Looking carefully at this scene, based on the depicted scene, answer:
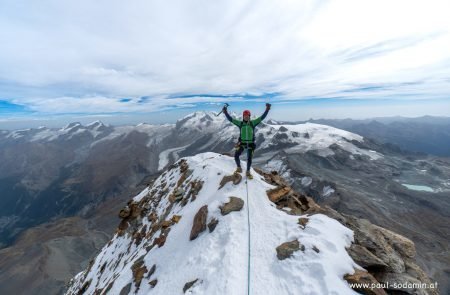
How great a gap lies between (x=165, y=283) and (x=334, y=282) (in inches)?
332

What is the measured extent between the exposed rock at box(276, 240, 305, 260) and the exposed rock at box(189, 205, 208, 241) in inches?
207

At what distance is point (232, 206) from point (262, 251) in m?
4.15

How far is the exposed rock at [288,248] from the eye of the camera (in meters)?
12.4

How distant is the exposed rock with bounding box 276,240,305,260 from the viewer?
12417 millimetres

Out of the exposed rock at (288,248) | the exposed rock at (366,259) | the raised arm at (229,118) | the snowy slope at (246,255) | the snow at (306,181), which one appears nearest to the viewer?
the snowy slope at (246,255)

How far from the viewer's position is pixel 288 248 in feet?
41.7

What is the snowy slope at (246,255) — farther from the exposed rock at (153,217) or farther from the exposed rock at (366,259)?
the exposed rock at (153,217)

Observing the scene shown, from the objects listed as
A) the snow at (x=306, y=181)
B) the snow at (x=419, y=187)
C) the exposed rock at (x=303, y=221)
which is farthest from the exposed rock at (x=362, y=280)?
the snow at (x=419, y=187)

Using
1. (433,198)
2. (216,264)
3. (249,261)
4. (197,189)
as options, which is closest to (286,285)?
(249,261)

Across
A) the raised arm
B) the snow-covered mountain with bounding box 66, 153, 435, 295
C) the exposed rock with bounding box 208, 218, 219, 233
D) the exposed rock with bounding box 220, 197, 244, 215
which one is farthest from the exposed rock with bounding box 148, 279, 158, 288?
the raised arm

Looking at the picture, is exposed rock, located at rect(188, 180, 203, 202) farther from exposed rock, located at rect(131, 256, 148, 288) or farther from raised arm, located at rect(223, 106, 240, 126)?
raised arm, located at rect(223, 106, 240, 126)

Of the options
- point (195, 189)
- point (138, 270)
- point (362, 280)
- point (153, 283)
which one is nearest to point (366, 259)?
point (362, 280)

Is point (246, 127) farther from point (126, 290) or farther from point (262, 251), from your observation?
point (126, 290)

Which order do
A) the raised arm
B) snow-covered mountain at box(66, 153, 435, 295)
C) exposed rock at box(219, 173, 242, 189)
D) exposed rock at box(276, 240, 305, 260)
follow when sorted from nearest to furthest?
1. snow-covered mountain at box(66, 153, 435, 295)
2. exposed rock at box(276, 240, 305, 260)
3. the raised arm
4. exposed rock at box(219, 173, 242, 189)
